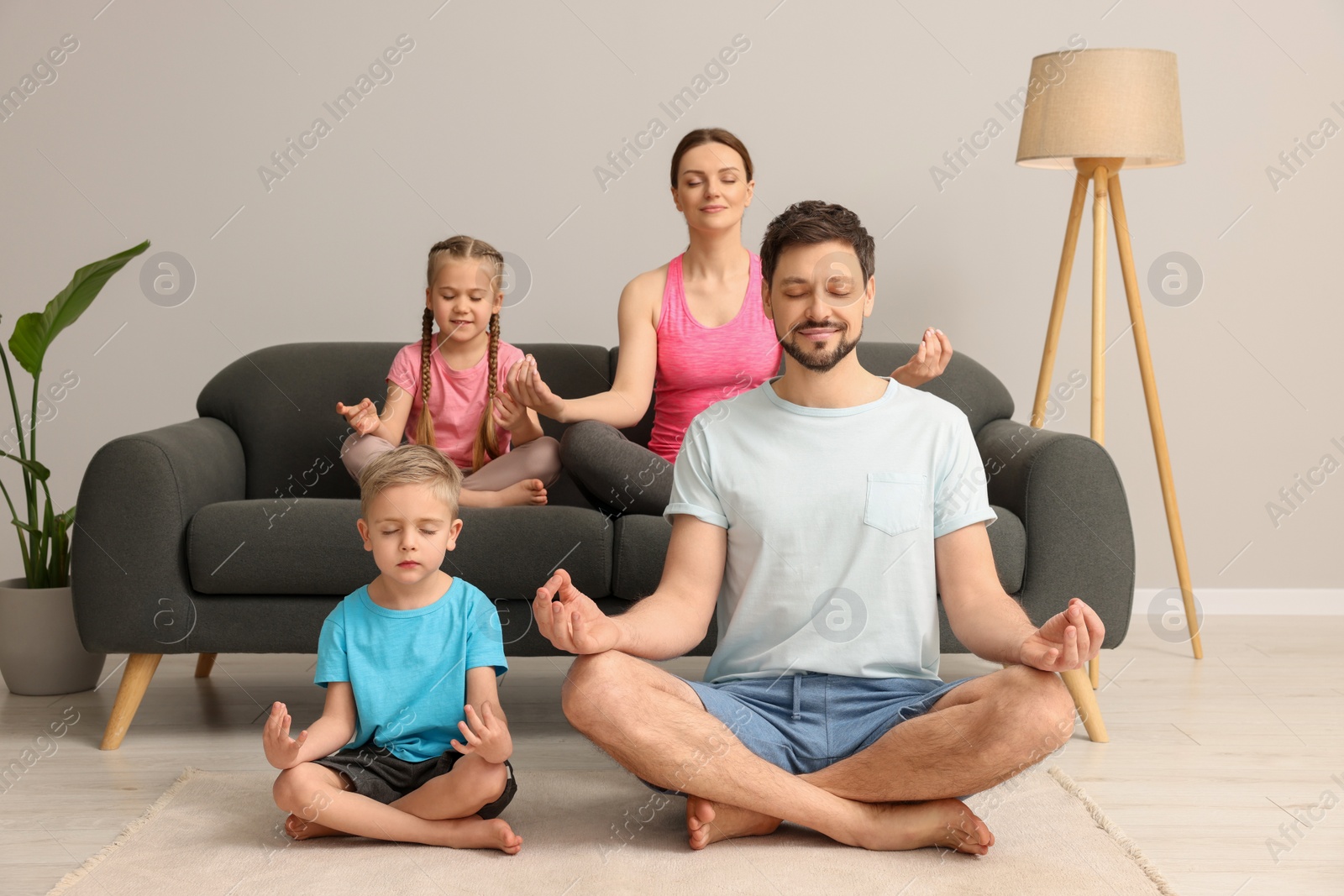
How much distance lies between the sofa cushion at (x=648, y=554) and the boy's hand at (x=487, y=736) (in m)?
0.62

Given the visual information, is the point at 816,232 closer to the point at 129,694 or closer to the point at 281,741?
the point at 281,741

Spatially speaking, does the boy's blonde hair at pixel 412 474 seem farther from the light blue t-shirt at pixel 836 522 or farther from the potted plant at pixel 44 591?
the potted plant at pixel 44 591

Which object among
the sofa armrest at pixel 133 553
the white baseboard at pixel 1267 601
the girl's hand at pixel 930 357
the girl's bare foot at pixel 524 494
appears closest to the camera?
the girl's hand at pixel 930 357

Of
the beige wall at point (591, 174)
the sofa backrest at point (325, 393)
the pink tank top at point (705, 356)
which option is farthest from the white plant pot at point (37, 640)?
the pink tank top at point (705, 356)

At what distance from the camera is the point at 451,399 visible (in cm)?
258

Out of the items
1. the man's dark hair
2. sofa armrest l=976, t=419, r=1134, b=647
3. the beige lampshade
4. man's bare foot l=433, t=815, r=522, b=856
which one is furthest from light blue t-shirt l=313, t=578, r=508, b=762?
the beige lampshade

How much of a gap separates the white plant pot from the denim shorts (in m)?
1.57

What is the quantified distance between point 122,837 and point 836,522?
44.5 inches

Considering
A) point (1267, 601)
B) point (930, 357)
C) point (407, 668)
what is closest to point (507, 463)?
point (407, 668)

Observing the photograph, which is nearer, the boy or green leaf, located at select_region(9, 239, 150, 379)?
the boy

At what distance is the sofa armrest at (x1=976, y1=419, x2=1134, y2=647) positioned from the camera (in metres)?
2.22

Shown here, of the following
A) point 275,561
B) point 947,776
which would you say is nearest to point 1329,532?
point 947,776

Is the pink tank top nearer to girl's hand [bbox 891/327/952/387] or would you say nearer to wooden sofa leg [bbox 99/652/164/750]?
girl's hand [bbox 891/327/952/387]

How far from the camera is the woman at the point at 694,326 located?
2432mm
